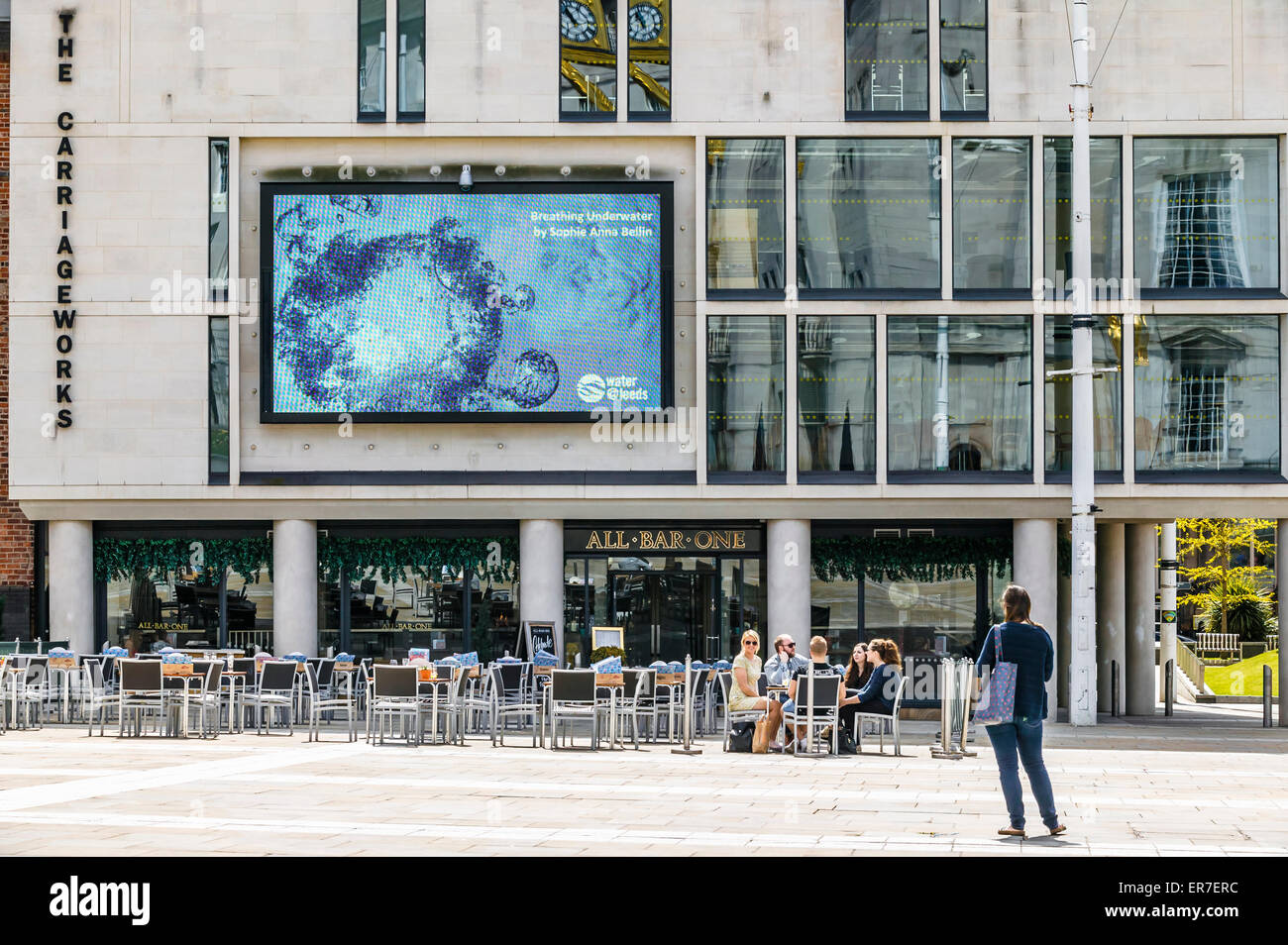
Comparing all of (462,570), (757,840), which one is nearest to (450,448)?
(462,570)

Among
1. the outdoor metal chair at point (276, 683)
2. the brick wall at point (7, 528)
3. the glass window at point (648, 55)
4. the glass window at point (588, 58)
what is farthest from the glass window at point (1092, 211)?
the brick wall at point (7, 528)

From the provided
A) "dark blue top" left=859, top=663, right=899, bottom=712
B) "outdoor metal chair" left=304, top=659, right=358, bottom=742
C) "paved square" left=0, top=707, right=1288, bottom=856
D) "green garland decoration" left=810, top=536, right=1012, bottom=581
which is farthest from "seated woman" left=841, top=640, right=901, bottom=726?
"green garland decoration" left=810, top=536, right=1012, bottom=581

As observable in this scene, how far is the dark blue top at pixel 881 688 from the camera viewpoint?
65.3ft

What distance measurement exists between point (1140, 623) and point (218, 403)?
718 inches

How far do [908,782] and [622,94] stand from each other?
631 inches

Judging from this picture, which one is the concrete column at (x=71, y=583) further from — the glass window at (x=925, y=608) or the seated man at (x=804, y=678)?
the seated man at (x=804, y=678)

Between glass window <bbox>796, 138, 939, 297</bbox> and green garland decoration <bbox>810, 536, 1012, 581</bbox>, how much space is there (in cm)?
458

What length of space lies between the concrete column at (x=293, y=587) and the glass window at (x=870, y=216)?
9906mm

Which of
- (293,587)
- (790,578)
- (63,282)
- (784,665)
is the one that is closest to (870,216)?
A: (790,578)

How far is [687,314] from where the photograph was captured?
2894cm

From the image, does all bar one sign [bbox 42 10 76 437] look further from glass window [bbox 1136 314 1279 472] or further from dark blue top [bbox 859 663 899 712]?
glass window [bbox 1136 314 1279 472]

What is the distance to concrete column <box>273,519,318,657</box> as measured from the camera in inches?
1150

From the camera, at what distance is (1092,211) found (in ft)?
93.7

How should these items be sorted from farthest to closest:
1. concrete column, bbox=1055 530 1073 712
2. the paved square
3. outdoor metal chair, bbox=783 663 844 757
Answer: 1. concrete column, bbox=1055 530 1073 712
2. outdoor metal chair, bbox=783 663 844 757
3. the paved square
